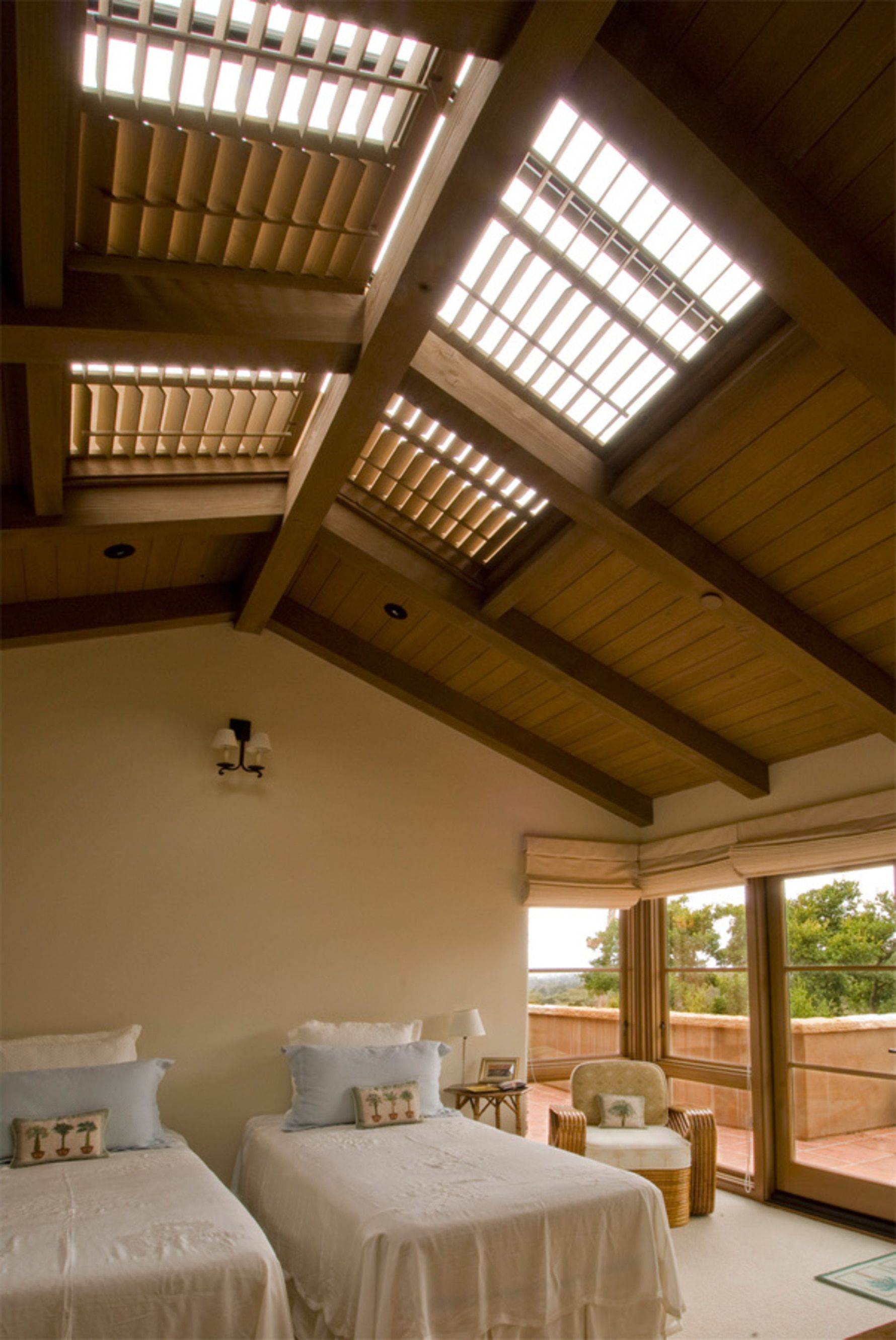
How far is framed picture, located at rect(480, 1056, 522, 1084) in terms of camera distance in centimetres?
540

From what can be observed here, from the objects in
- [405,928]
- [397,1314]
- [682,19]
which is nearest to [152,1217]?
[397,1314]

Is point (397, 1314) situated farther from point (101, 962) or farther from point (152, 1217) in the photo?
point (101, 962)

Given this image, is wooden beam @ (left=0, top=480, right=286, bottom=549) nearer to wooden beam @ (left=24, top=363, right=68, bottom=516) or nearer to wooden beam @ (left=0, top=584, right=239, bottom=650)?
wooden beam @ (left=24, top=363, right=68, bottom=516)

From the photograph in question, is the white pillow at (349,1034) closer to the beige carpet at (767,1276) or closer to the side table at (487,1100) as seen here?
the side table at (487,1100)

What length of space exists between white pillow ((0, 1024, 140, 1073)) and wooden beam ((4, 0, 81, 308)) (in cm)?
320

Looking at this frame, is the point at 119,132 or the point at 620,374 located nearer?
the point at 119,132

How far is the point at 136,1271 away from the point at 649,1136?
3.05 metres

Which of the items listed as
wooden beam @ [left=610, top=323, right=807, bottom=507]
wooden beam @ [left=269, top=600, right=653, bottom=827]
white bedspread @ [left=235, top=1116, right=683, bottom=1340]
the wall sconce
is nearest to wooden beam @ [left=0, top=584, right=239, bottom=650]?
wooden beam @ [left=269, top=600, right=653, bottom=827]

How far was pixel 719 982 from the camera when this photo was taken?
5664 millimetres

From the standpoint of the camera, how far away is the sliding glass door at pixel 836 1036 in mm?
4586

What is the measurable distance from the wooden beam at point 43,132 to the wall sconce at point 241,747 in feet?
9.08

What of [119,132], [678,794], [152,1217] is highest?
[119,132]

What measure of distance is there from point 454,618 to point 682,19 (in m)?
2.71

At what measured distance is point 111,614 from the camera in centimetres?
491
